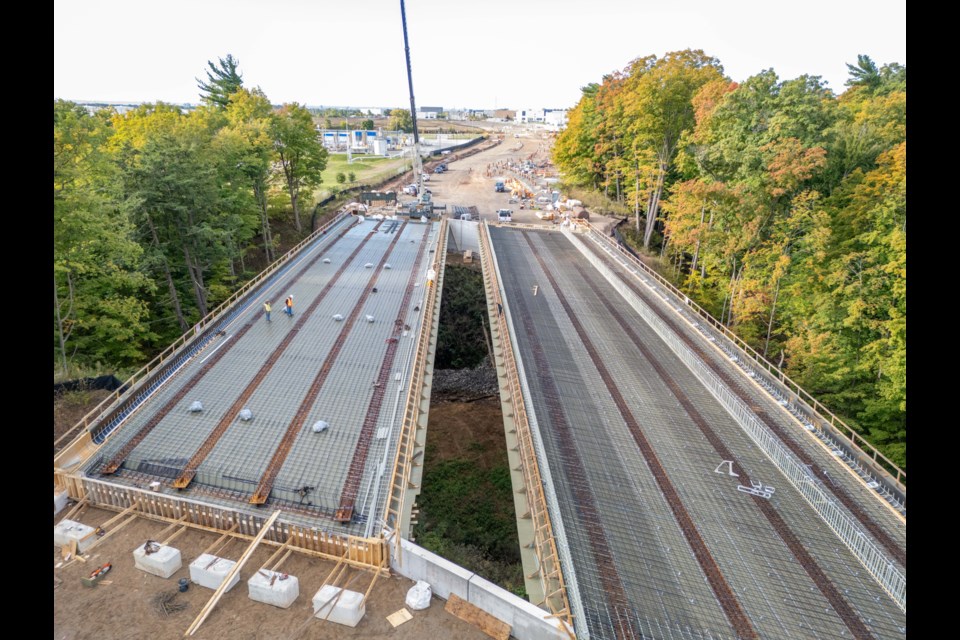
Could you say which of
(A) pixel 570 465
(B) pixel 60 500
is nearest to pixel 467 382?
(A) pixel 570 465

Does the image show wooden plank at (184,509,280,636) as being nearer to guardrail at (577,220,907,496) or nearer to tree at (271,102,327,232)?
guardrail at (577,220,907,496)

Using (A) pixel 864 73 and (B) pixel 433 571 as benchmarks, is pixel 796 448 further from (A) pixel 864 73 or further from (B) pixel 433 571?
(A) pixel 864 73

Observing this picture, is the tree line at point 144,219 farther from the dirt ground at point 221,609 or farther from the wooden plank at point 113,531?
the dirt ground at point 221,609

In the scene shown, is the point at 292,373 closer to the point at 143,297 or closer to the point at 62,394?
the point at 62,394

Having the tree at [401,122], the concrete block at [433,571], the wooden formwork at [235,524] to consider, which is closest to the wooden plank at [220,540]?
the wooden formwork at [235,524]
